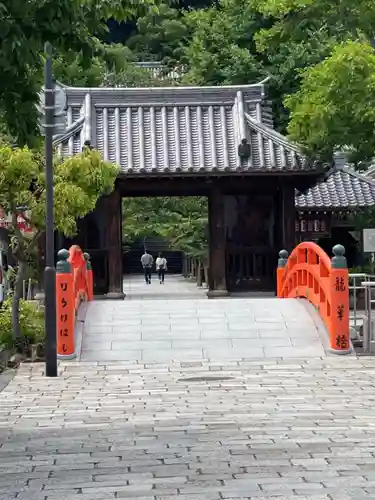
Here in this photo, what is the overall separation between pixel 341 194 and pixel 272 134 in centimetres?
563

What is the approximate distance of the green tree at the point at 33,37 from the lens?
234 inches

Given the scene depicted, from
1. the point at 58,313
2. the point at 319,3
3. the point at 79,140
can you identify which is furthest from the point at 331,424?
the point at 79,140

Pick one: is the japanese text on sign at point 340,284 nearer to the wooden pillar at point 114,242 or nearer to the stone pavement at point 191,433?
the stone pavement at point 191,433

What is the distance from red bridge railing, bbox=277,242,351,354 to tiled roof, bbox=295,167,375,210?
898 centimetres

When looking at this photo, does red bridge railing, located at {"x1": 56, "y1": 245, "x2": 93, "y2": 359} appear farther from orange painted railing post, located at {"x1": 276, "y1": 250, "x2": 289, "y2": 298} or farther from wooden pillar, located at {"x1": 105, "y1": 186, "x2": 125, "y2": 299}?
wooden pillar, located at {"x1": 105, "y1": 186, "x2": 125, "y2": 299}

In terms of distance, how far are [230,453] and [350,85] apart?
39.4 ft

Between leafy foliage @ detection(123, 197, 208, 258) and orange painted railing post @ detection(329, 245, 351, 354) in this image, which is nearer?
orange painted railing post @ detection(329, 245, 351, 354)

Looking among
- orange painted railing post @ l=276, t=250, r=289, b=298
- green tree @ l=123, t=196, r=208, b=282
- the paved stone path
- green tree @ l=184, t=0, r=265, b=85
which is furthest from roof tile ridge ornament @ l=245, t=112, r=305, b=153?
green tree @ l=184, t=0, r=265, b=85

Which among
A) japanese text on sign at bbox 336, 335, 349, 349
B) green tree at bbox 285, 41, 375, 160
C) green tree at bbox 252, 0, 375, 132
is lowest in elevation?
japanese text on sign at bbox 336, 335, 349, 349

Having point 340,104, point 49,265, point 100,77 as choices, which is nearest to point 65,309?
point 49,265

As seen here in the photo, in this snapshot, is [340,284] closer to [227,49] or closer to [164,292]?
[164,292]

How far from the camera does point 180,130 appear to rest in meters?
23.5

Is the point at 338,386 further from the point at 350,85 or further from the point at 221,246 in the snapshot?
the point at 221,246

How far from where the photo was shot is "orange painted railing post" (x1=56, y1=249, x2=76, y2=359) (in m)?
13.3
